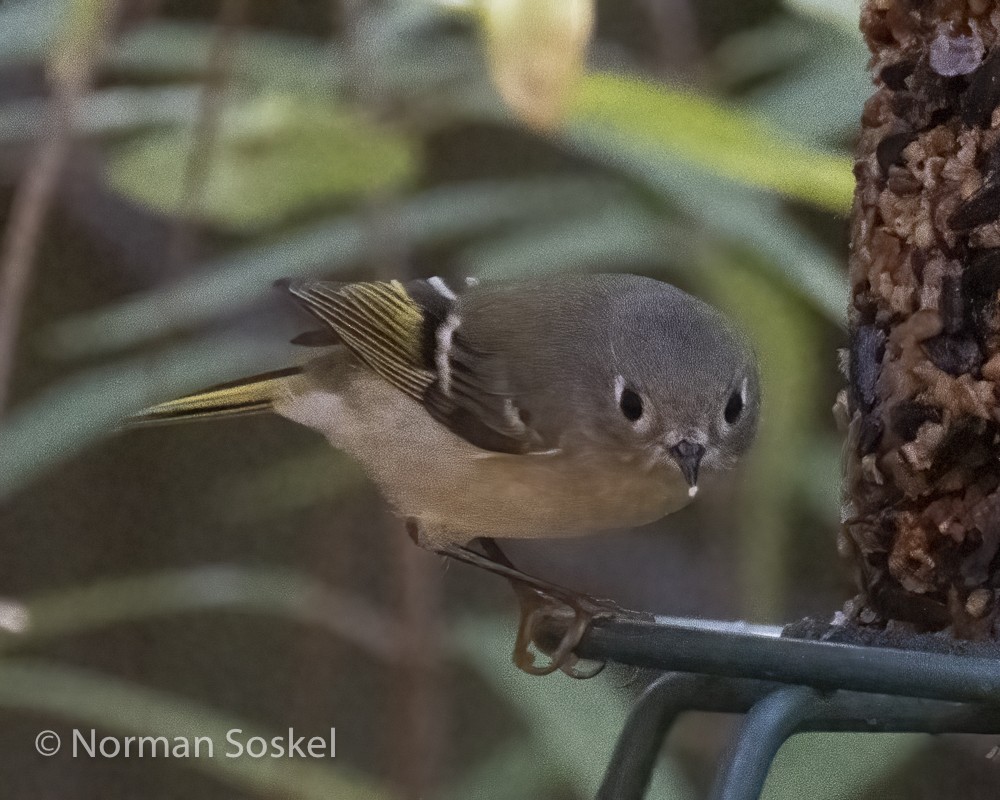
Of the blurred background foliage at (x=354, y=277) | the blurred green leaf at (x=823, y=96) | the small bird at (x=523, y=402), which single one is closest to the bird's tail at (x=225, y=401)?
the small bird at (x=523, y=402)

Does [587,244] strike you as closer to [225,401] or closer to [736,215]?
[736,215]

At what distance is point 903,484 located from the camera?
74 centimetres

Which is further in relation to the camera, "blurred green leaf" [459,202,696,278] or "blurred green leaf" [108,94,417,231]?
"blurred green leaf" [459,202,696,278]

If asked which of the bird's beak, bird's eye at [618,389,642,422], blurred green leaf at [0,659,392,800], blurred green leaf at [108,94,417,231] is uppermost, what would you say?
blurred green leaf at [108,94,417,231]

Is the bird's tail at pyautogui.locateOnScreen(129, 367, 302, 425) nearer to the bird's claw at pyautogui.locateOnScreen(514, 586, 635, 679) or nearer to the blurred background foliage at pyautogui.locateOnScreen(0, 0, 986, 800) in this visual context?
the blurred background foliage at pyautogui.locateOnScreen(0, 0, 986, 800)

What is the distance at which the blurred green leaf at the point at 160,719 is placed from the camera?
4.11 ft

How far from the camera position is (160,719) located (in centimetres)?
129

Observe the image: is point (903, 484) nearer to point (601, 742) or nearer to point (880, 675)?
point (880, 675)

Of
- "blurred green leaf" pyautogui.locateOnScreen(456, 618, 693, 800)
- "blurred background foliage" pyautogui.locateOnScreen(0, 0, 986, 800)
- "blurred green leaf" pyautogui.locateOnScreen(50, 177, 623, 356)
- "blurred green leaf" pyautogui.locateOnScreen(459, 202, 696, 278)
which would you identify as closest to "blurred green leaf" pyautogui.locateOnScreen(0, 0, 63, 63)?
"blurred background foliage" pyautogui.locateOnScreen(0, 0, 986, 800)

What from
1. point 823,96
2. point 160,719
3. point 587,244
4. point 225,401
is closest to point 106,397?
point 225,401

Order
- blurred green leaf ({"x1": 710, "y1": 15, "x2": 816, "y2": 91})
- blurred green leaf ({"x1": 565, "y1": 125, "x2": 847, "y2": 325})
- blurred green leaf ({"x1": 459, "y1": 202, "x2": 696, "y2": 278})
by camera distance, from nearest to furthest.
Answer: blurred green leaf ({"x1": 565, "y1": 125, "x2": 847, "y2": 325}), blurred green leaf ({"x1": 459, "y1": 202, "x2": 696, "y2": 278}), blurred green leaf ({"x1": 710, "y1": 15, "x2": 816, "y2": 91})

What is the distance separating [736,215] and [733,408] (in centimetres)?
35

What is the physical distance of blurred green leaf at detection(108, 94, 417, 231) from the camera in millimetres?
930

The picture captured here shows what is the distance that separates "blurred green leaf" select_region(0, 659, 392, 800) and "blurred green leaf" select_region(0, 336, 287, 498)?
21 centimetres
